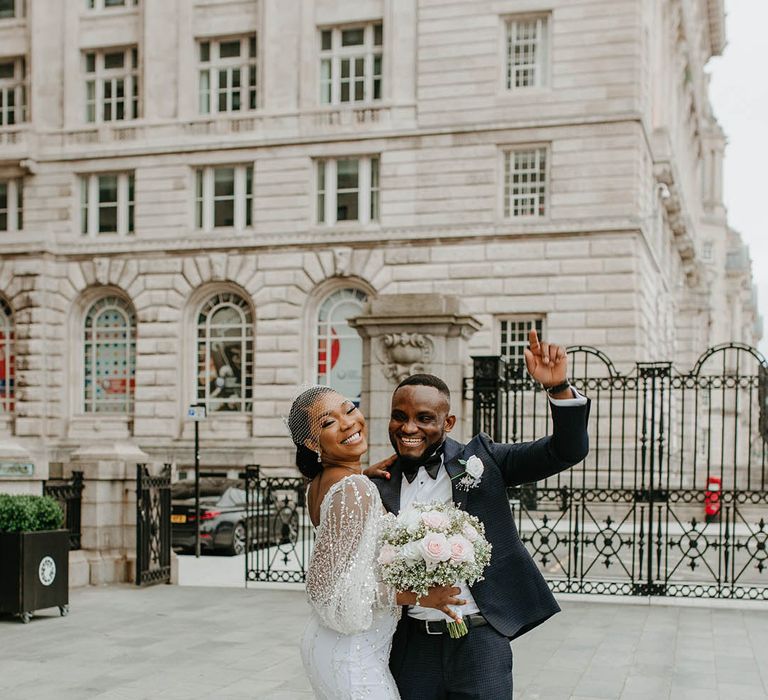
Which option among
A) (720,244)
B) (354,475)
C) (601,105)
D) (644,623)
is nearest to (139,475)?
(644,623)

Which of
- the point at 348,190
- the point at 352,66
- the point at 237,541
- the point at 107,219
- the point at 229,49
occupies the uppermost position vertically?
the point at 229,49

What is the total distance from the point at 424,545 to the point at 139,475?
36.3ft

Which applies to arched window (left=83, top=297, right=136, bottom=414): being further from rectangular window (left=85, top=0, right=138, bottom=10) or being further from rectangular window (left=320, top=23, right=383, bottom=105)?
rectangular window (left=85, top=0, right=138, bottom=10)

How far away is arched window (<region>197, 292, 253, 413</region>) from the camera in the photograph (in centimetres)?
3238

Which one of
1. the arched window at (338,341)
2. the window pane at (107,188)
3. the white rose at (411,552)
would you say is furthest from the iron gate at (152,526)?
the window pane at (107,188)

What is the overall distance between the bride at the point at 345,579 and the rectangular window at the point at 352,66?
28456mm

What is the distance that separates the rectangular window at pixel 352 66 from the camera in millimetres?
32031

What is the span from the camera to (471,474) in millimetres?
4398

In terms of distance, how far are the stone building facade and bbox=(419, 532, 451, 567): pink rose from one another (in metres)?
25.5

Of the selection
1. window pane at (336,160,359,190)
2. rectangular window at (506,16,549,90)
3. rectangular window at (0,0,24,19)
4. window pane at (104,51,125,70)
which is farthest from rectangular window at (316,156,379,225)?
rectangular window at (0,0,24,19)

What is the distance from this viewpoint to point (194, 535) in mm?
18906

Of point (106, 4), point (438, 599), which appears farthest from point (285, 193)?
point (438, 599)

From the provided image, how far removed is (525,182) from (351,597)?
2712cm

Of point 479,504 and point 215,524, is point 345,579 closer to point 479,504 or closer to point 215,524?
point 479,504
